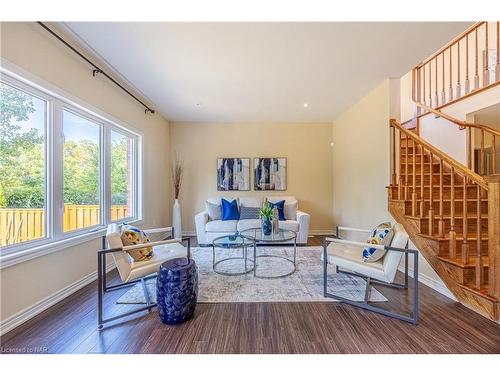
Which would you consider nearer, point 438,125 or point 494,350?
point 494,350

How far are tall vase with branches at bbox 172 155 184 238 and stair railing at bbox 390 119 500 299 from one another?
3969 millimetres

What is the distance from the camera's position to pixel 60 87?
2225 millimetres

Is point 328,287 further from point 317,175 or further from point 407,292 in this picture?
point 317,175

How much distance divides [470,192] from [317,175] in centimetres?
269

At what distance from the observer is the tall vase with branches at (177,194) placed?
467 cm

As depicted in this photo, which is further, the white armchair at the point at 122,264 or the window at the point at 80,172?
the window at the point at 80,172

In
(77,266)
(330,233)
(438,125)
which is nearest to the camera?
(77,266)

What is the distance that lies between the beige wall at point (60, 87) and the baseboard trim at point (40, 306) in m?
0.03

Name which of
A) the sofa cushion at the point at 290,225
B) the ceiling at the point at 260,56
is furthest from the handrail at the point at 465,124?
the sofa cushion at the point at 290,225

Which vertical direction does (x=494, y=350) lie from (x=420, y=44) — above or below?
below

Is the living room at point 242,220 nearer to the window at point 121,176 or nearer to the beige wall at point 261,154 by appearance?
the window at point 121,176

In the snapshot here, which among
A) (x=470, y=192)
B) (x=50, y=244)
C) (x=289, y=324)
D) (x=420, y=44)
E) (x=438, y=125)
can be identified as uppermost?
(x=420, y=44)

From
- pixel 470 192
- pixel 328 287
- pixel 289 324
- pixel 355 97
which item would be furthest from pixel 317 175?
pixel 289 324
